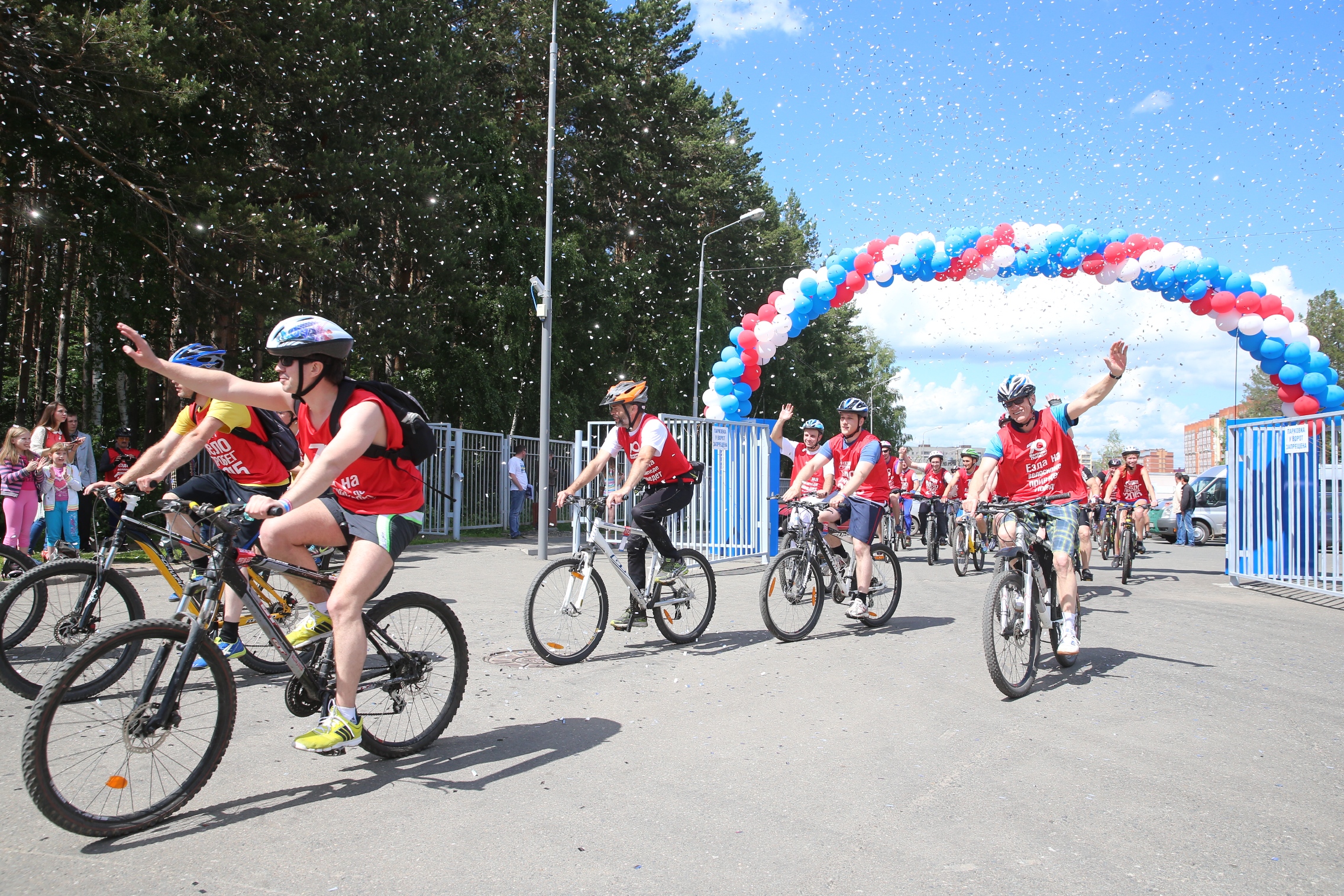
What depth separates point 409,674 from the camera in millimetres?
4328

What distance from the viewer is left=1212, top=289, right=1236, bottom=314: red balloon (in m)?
13.7

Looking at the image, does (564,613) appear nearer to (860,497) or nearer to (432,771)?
(432,771)

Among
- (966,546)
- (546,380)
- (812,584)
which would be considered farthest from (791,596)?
(546,380)

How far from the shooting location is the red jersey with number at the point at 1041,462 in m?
6.43

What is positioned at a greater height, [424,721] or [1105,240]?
[1105,240]

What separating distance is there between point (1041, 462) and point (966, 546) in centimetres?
770

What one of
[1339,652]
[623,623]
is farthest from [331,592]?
[1339,652]

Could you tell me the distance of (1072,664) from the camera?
668cm

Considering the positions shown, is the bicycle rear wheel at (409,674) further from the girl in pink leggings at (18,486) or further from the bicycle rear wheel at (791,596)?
the girl in pink leggings at (18,486)

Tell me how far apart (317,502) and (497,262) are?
22.0 m

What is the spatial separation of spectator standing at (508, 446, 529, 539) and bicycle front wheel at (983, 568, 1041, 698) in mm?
15171

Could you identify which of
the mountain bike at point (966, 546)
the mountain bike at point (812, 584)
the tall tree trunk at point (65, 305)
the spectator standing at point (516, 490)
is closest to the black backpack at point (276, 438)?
the mountain bike at point (812, 584)

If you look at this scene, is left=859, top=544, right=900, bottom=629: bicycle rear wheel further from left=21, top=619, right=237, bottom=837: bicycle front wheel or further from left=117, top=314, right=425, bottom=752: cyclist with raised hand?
left=21, top=619, right=237, bottom=837: bicycle front wheel

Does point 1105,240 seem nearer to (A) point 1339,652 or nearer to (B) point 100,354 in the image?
(A) point 1339,652
